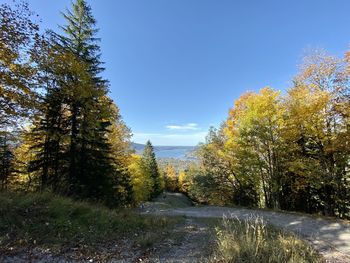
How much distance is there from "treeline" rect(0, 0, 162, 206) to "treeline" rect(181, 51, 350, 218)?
31.6 ft

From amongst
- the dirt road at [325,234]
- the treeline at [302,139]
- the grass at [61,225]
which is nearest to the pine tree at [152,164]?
the treeline at [302,139]

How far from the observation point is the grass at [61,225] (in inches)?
244

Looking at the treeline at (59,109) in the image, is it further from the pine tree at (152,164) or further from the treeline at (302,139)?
the pine tree at (152,164)

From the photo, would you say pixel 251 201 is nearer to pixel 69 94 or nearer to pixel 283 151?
pixel 283 151

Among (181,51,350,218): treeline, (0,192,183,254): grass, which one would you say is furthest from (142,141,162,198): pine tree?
(0,192,183,254): grass

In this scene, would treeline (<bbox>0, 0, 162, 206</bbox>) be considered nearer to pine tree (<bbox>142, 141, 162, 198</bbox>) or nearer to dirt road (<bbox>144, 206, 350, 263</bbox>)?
dirt road (<bbox>144, 206, 350, 263</bbox>)

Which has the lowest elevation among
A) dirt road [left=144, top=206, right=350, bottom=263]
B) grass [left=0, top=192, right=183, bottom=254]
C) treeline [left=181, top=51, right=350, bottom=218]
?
dirt road [left=144, top=206, right=350, bottom=263]

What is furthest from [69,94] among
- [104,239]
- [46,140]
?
[104,239]

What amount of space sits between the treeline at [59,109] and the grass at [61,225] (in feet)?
8.13

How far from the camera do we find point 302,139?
18500 millimetres

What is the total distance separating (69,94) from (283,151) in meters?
14.1

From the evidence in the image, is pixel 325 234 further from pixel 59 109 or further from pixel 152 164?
pixel 152 164

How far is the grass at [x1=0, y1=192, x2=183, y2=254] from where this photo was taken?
6.19m

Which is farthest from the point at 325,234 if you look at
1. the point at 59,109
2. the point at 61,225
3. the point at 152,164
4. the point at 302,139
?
the point at 152,164
